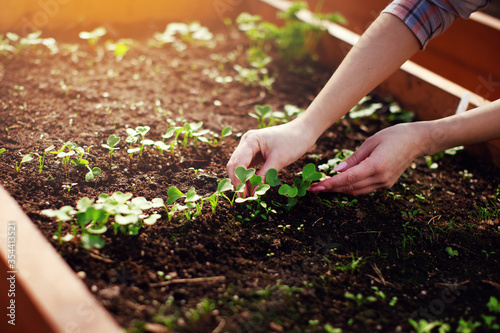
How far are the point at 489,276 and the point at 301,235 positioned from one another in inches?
26.2

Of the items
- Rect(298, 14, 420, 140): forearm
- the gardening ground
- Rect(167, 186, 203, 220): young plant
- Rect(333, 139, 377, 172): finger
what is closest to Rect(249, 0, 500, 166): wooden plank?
the gardening ground

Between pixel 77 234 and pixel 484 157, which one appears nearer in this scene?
pixel 77 234

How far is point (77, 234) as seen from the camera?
130cm

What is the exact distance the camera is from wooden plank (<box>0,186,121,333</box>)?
94cm

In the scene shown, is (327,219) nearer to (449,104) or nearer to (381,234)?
(381,234)

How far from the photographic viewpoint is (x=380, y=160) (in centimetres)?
140

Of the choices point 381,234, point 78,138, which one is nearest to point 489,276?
point 381,234

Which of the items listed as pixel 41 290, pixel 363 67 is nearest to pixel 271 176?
pixel 363 67

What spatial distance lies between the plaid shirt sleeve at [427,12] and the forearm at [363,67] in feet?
0.08

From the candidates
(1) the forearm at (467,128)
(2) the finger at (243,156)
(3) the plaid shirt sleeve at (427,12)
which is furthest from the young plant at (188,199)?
(3) the plaid shirt sleeve at (427,12)

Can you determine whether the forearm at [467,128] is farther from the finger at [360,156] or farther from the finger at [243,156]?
the finger at [243,156]

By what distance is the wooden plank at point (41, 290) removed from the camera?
0.94 m

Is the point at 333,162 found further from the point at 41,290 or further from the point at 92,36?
the point at 92,36

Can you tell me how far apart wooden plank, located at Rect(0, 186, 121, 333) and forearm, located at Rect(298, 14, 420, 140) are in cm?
101
